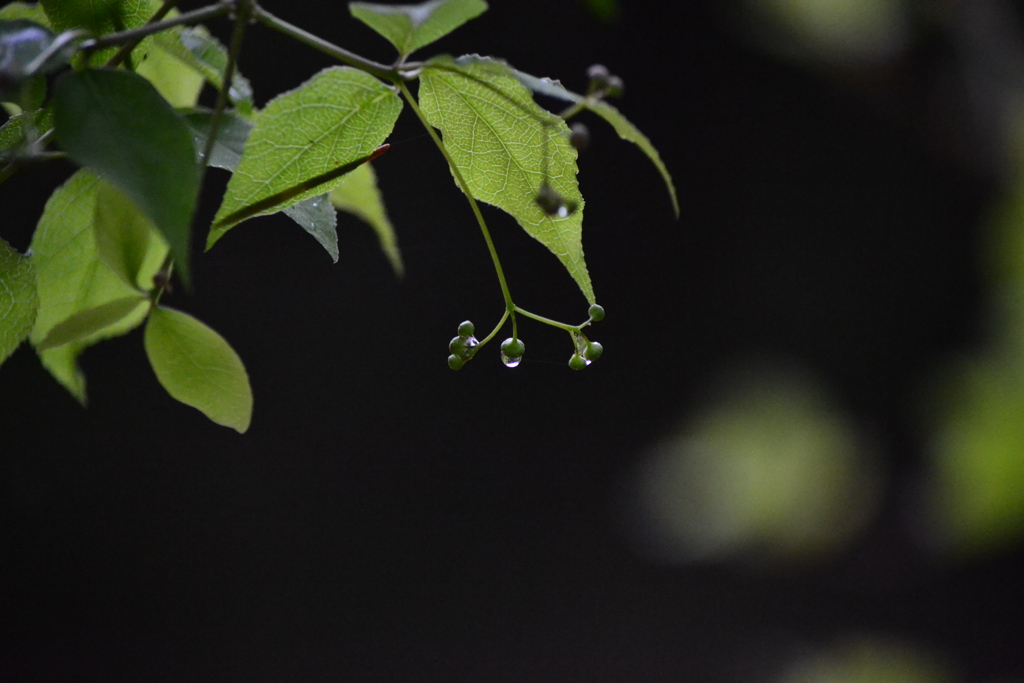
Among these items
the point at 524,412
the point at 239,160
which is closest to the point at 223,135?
the point at 239,160

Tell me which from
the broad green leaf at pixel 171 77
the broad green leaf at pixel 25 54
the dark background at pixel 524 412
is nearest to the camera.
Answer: the broad green leaf at pixel 25 54

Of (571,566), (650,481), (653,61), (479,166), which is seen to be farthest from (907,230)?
(479,166)

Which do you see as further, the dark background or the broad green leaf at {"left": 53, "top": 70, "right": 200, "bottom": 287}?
the dark background

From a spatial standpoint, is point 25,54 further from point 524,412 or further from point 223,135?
A: point 524,412

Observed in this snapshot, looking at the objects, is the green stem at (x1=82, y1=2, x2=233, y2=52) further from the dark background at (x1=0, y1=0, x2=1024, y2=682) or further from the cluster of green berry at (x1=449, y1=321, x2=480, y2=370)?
the dark background at (x1=0, y1=0, x2=1024, y2=682)

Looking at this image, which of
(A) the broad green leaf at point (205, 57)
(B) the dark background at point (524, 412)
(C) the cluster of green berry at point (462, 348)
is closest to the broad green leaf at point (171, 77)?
(A) the broad green leaf at point (205, 57)

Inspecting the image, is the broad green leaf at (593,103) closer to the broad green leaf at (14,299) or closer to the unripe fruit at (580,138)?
the unripe fruit at (580,138)

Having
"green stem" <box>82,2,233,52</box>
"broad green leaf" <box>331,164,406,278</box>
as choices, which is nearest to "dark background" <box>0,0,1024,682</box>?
"broad green leaf" <box>331,164,406,278</box>
